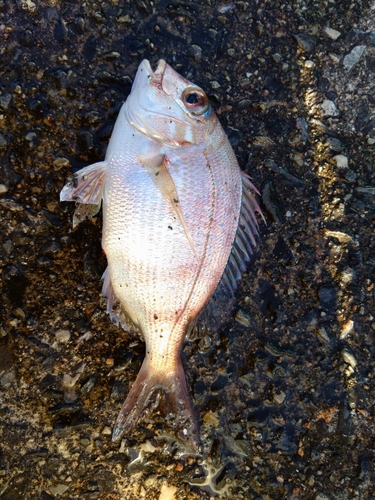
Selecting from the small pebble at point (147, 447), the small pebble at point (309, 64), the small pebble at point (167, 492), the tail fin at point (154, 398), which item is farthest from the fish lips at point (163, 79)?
the small pebble at point (167, 492)

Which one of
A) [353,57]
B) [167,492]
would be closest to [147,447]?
[167,492]

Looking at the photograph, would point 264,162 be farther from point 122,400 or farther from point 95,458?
point 95,458

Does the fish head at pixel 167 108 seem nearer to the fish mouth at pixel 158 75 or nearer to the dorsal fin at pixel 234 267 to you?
the fish mouth at pixel 158 75

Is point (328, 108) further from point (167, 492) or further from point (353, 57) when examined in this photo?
point (167, 492)

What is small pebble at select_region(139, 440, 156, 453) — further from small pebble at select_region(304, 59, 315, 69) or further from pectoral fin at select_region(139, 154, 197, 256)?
small pebble at select_region(304, 59, 315, 69)

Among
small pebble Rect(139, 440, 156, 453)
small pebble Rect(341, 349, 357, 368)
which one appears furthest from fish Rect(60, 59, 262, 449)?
small pebble Rect(341, 349, 357, 368)

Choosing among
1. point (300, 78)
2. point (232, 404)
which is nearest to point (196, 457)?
point (232, 404)
